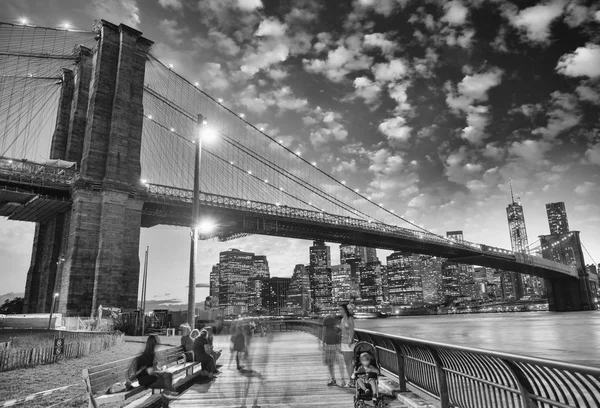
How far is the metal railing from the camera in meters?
3.63

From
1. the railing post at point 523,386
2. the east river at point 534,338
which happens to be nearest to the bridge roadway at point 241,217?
the east river at point 534,338

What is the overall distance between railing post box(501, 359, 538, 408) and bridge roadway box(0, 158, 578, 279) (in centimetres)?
3839

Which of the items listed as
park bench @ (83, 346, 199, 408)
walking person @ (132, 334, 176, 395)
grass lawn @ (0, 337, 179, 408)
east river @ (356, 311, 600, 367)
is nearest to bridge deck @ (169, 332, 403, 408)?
walking person @ (132, 334, 176, 395)

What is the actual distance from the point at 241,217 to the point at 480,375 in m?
→ 49.9

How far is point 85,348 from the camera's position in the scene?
20797 millimetres

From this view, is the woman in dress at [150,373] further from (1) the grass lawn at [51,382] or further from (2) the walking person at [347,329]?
(2) the walking person at [347,329]

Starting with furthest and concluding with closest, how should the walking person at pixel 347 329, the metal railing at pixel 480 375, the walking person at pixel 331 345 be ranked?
the walking person at pixel 331 345
the walking person at pixel 347 329
the metal railing at pixel 480 375

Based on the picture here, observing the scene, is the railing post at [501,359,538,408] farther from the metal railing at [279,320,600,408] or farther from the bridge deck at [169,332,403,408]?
the bridge deck at [169,332,403,408]

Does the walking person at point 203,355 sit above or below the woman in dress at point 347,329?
below

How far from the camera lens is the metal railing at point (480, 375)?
→ 3630mm

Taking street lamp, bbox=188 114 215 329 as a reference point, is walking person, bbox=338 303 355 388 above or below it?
below

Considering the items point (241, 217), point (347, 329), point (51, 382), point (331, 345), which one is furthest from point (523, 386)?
point (241, 217)

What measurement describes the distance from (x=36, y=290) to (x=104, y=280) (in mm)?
18184

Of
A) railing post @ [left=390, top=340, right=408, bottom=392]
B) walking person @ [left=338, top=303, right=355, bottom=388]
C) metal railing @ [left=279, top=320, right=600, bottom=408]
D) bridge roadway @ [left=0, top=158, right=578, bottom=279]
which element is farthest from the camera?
bridge roadway @ [left=0, top=158, right=578, bottom=279]
